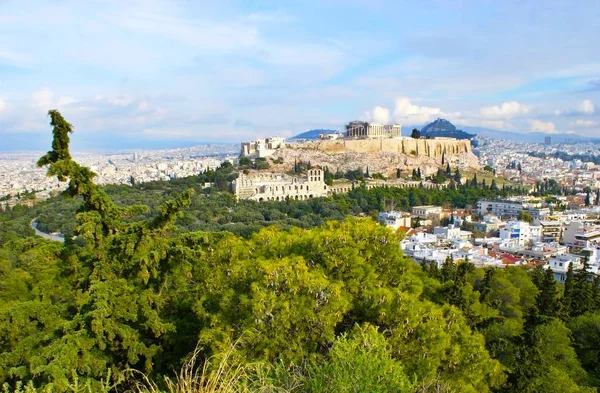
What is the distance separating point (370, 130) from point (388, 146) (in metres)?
7.19

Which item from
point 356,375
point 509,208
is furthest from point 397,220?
point 356,375

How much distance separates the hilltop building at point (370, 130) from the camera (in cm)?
7294

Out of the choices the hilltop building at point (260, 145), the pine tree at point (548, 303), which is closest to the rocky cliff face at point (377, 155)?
the hilltop building at point (260, 145)

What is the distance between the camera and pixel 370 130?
7300 centimetres

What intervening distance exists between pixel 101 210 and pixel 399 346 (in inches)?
181

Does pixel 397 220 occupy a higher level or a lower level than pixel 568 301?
lower

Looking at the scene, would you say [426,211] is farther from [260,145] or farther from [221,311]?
[221,311]

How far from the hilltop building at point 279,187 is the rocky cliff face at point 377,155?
28.5 ft

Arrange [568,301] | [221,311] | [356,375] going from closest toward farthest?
[356,375]
[221,311]
[568,301]

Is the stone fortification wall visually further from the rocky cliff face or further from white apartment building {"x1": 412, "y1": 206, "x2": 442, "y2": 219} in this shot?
white apartment building {"x1": 412, "y1": 206, "x2": 442, "y2": 219}

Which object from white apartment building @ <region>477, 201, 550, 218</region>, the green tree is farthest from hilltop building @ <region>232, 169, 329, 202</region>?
the green tree

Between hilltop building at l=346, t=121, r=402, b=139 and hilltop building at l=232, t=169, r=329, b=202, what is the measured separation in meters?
23.0

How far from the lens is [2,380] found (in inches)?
268

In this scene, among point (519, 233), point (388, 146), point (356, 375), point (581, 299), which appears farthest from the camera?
point (388, 146)
